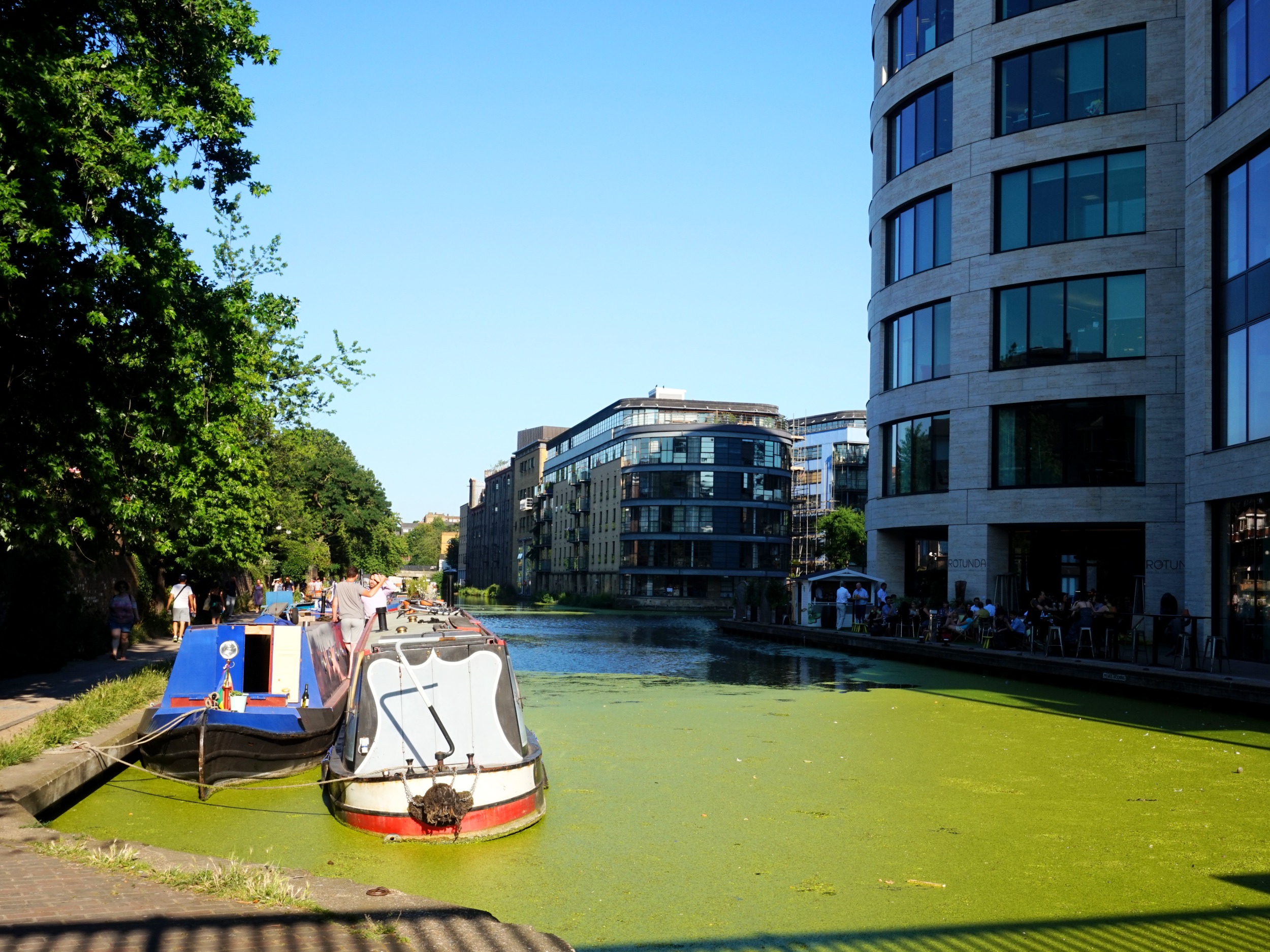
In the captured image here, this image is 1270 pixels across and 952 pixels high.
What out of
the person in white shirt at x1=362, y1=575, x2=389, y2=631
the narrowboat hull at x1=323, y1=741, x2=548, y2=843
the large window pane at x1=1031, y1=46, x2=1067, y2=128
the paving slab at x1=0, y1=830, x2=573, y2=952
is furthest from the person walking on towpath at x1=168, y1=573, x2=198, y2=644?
the large window pane at x1=1031, y1=46, x2=1067, y2=128

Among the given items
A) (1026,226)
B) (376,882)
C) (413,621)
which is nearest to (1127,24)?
(1026,226)

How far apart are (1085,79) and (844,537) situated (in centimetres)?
7119

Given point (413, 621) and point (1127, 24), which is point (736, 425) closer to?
point (1127, 24)

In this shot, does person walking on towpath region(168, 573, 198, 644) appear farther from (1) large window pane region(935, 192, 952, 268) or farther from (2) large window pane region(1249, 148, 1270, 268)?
(2) large window pane region(1249, 148, 1270, 268)

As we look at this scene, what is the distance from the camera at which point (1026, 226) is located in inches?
1388

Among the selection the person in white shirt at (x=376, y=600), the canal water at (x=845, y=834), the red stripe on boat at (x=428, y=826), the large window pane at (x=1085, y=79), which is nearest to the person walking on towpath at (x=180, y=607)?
the person in white shirt at (x=376, y=600)

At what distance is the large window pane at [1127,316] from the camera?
33031 millimetres

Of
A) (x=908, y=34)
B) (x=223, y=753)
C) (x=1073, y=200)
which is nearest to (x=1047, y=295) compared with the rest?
(x=1073, y=200)

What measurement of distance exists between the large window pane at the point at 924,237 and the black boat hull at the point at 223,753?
3045cm

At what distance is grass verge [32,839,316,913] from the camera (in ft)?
22.3

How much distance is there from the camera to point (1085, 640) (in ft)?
86.1

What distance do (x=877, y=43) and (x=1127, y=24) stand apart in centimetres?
1139

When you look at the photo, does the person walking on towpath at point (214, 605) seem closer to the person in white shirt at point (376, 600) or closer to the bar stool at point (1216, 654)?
the person in white shirt at point (376, 600)

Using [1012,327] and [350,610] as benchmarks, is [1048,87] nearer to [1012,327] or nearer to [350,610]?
[1012,327]
